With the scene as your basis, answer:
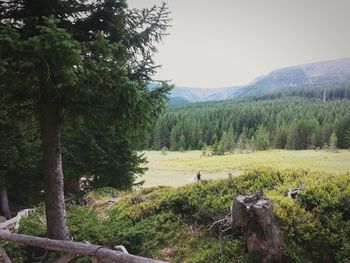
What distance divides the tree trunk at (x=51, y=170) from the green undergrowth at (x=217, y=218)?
548 millimetres

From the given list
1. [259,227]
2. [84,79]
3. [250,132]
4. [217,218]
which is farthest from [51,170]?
[250,132]

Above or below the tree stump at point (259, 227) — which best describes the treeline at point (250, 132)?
below

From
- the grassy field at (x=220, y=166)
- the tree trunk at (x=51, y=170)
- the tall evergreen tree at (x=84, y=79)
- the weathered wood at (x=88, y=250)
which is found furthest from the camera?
the grassy field at (x=220, y=166)

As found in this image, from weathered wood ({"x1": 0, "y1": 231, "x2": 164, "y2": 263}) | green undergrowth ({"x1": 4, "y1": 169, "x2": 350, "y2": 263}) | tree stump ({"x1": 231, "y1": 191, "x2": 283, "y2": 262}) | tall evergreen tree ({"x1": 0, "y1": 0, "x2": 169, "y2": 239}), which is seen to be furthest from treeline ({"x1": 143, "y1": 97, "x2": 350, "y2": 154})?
weathered wood ({"x1": 0, "y1": 231, "x2": 164, "y2": 263})

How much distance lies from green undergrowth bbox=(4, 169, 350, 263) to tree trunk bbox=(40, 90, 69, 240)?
55 cm

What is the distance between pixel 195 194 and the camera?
10883 mm

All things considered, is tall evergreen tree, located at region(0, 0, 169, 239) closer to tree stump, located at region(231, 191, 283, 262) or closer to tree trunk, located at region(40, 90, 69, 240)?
tree trunk, located at region(40, 90, 69, 240)

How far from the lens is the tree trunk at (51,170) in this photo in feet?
25.5

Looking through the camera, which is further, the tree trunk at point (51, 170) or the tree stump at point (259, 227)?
the tree trunk at point (51, 170)

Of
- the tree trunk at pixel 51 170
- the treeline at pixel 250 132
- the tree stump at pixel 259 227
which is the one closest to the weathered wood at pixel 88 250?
the tree trunk at pixel 51 170

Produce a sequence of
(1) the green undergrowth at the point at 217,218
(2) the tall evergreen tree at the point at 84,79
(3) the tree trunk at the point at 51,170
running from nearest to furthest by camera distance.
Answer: (2) the tall evergreen tree at the point at 84,79
(1) the green undergrowth at the point at 217,218
(3) the tree trunk at the point at 51,170

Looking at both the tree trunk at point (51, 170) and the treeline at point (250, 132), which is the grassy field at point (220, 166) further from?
the tree trunk at point (51, 170)

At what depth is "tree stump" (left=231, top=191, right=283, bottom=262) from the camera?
7.19 meters

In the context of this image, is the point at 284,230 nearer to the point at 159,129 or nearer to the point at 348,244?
the point at 348,244
